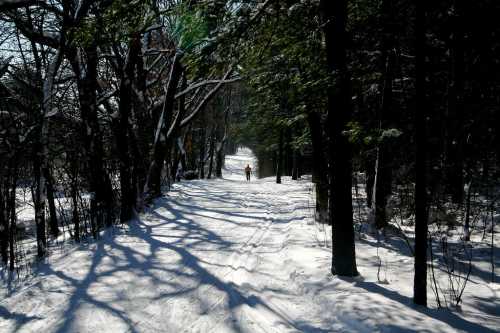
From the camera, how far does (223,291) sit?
5.49 m

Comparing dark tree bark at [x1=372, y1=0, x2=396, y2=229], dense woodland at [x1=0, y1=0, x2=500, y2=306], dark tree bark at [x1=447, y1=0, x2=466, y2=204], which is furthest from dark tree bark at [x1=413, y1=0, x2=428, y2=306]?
dark tree bark at [x1=372, y1=0, x2=396, y2=229]

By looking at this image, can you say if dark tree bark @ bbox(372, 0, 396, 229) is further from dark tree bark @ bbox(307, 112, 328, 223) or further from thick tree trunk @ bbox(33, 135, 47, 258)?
thick tree trunk @ bbox(33, 135, 47, 258)

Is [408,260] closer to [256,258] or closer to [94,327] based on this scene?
[256,258]

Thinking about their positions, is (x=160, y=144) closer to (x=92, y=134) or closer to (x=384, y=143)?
(x=92, y=134)

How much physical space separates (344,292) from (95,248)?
545 centimetres

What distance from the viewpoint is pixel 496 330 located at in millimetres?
3828

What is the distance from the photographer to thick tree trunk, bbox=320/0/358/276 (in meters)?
5.50

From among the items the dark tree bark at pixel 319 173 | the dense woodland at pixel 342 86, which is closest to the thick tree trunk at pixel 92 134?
the dense woodland at pixel 342 86

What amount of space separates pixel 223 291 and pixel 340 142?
9.58 feet

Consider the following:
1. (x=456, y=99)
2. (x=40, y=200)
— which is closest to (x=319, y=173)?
(x=456, y=99)

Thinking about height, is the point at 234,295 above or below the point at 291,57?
below

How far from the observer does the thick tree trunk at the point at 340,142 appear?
5.50 meters

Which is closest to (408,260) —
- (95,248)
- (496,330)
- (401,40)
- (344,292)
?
(344,292)

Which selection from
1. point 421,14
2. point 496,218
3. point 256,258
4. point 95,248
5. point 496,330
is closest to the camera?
point 496,330
